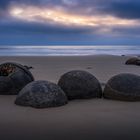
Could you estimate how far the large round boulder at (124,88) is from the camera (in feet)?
18.5

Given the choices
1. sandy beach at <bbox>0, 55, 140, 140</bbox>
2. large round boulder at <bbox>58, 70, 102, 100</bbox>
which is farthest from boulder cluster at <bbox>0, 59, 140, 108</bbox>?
sandy beach at <bbox>0, 55, 140, 140</bbox>

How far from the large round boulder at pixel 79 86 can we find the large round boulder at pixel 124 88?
0.26m

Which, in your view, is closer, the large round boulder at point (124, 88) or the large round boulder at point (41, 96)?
the large round boulder at point (41, 96)

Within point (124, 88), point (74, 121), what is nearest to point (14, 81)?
point (124, 88)

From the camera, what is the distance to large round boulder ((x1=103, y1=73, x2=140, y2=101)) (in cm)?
565

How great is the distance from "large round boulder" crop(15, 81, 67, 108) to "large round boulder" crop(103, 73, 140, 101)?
0.91 metres

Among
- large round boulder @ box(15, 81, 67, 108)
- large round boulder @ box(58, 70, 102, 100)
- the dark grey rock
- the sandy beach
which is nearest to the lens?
the sandy beach

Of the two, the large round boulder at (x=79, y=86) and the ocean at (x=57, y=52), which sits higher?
the large round boulder at (x=79, y=86)

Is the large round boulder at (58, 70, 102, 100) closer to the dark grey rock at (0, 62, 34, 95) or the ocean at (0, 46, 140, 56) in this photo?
the dark grey rock at (0, 62, 34, 95)

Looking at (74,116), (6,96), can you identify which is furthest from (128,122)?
(6,96)

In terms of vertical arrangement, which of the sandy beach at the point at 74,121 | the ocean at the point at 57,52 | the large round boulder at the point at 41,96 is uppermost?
the large round boulder at the point at 41,96

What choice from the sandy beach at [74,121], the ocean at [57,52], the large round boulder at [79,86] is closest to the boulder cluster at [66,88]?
the large round boulder at [79,86]

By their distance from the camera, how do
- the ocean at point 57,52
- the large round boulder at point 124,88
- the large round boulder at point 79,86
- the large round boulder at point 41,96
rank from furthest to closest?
the ocean at point 57,52 → the large round boulder at point 79,86 → the large round boulder at point 124,88 → the large round boulder at point 41,96

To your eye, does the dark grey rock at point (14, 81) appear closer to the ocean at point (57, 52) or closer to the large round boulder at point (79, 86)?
the large round boulder at point (79, 86)
